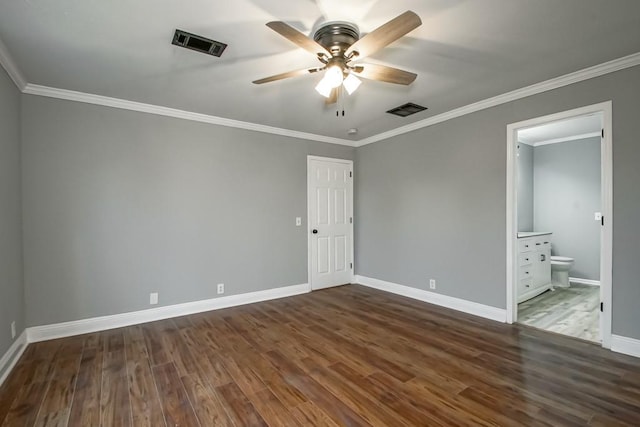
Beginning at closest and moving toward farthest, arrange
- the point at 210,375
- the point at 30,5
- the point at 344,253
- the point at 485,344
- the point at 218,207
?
1. the point at 30,5
2. the point at 210,375
3. the point at 485,344
4. the point at 218,207
5. the point at 344,253

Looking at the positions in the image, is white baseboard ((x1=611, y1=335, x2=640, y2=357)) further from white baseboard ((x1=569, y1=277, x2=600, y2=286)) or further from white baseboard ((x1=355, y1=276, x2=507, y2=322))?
white baseboard ((x1=569, y1=277, x2=600, y2=286))

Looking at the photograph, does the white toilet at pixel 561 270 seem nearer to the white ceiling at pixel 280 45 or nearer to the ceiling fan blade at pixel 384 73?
the white ceiling at pixel 280 45

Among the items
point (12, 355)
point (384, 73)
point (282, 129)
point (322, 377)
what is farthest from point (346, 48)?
point (12, 355)

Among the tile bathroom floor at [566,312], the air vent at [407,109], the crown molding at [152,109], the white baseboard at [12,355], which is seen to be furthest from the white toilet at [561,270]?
the white baseboard at [12,355]

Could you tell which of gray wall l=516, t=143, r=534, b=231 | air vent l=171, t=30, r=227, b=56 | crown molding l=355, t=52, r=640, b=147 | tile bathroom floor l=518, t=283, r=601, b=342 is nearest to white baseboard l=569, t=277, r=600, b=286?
tile bathroom floor l=518, t=283, r=601, b=342

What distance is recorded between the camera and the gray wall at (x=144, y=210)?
303 centimetres

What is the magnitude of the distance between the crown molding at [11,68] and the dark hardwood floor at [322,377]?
99.4 inches

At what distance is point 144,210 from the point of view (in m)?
3.50

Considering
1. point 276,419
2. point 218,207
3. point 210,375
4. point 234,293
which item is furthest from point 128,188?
point 276,419

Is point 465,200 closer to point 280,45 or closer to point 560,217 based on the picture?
point 280,45

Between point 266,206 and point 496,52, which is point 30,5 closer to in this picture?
point 266,206

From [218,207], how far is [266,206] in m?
0.71

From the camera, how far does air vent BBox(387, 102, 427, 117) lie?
3609 millimetres

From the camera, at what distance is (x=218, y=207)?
400 centimetres
